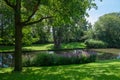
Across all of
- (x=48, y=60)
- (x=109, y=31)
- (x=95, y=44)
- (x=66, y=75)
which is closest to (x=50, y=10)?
(x=66, y=75)

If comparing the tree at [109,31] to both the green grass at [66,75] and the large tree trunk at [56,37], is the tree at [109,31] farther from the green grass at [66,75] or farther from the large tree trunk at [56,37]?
the green grass at [66,75]

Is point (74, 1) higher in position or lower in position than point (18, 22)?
higher

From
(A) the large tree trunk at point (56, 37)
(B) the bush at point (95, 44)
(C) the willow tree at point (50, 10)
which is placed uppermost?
(C) the willow tree at point (50, 10)

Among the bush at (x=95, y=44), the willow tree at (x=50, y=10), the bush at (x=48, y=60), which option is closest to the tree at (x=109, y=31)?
the bush at (x=95, y=44)

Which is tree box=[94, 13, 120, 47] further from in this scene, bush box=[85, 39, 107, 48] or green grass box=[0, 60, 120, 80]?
green grass box=[0, 60, 120, 80]

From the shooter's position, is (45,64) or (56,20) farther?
(45,64)

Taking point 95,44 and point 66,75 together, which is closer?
point 66,75

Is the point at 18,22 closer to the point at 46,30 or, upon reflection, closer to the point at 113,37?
the point at 46,30

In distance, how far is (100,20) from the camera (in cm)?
6134

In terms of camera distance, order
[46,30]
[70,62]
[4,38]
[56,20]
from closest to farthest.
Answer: [56,20], [70,62], [4,38], [46,30]

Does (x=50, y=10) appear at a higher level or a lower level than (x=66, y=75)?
higher

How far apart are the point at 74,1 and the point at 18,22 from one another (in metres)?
3.71

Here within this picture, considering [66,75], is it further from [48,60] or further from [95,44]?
[95,44]

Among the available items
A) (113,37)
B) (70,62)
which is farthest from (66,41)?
(70,62)
